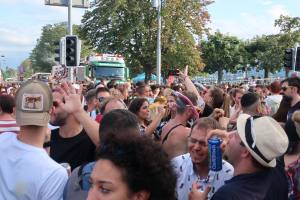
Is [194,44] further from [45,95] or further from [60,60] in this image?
[45,95]

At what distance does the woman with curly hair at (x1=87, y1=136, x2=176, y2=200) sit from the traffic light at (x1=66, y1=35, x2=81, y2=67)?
1343cm

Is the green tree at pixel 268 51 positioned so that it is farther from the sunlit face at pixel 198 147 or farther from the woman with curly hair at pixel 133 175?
the woman with curly hair at pixel 133 175

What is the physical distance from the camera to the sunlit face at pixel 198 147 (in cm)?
384

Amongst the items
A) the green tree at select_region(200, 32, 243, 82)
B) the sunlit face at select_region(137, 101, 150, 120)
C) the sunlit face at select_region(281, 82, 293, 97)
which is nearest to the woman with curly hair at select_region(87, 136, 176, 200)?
the sunlit face at select_region(137, 101, 150, 120)

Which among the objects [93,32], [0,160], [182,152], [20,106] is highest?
[93,32]

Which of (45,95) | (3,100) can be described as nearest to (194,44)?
(3,100)

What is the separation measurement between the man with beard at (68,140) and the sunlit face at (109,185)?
2.19 metres

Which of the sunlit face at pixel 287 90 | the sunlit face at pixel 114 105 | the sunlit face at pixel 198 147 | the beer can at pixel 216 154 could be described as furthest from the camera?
the sunlit face at pixel 287 90

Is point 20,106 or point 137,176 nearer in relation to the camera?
point 137,176

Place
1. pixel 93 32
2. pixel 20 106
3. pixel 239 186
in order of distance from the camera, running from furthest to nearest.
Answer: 1. pixel 93 32
2. pixel 20 106
3. pixel 239 186

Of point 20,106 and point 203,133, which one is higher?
point 20,106

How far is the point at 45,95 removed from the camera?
314 cm

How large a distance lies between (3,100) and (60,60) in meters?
9.32

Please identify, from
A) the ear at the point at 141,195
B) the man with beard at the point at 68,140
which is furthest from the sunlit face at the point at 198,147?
the ear at the point at 141,195
